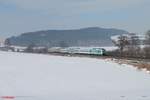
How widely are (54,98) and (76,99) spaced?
105 cm

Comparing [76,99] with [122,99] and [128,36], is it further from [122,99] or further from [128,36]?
[128,36]

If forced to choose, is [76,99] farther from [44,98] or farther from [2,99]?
[2,99]

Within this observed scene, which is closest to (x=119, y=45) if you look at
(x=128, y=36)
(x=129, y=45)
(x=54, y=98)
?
(x=129, y=45)

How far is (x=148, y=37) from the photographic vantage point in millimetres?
125750

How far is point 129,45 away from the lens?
5197 inches

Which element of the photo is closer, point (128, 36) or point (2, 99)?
point (2, 99)

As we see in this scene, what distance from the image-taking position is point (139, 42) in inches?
5472

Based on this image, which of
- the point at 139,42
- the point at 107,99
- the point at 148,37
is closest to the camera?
the point at 107,99

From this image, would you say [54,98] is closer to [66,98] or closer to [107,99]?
[66,98]


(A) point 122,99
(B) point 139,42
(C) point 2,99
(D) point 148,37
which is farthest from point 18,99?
(B) point 139,42

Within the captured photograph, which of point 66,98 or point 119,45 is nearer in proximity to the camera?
point 66,98

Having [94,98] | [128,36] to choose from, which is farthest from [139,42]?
[94,98]

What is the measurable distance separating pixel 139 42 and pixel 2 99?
127 meters

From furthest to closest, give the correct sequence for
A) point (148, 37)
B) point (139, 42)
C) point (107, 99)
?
1. point (139, 42)
2. point (148, 37)
3. point (107, 99)
